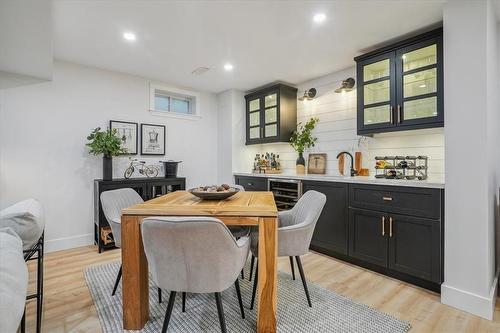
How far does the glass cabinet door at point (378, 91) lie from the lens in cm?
280

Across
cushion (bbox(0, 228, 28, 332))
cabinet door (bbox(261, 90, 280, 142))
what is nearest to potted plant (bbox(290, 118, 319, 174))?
cabinet door (bbox(261, 90, 280, 142))

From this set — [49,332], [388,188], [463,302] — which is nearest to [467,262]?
[463,302]

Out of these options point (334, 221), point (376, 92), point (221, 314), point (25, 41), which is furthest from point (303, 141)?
point (25, 41)

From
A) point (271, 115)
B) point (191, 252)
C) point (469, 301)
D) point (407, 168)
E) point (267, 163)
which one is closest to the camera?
point (191, 252)

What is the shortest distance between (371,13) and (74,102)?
12.2 ft

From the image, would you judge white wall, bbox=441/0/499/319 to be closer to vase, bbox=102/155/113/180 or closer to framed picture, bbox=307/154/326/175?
framed picture, bbox=307/154/326/175

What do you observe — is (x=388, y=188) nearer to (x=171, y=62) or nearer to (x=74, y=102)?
(x=171, y=62)

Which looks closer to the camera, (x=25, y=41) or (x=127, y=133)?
(x=25, y=41)

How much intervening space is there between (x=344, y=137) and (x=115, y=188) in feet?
10.7

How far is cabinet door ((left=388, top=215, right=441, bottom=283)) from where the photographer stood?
88.6 inches

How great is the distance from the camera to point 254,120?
4.62 metres

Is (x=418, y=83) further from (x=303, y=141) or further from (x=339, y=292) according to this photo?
(x=339, y=292)

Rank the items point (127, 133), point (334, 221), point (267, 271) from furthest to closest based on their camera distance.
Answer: point (127, 133) → point (334, 221) → point (267, 271)

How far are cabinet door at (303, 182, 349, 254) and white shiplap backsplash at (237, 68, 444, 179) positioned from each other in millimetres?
721
